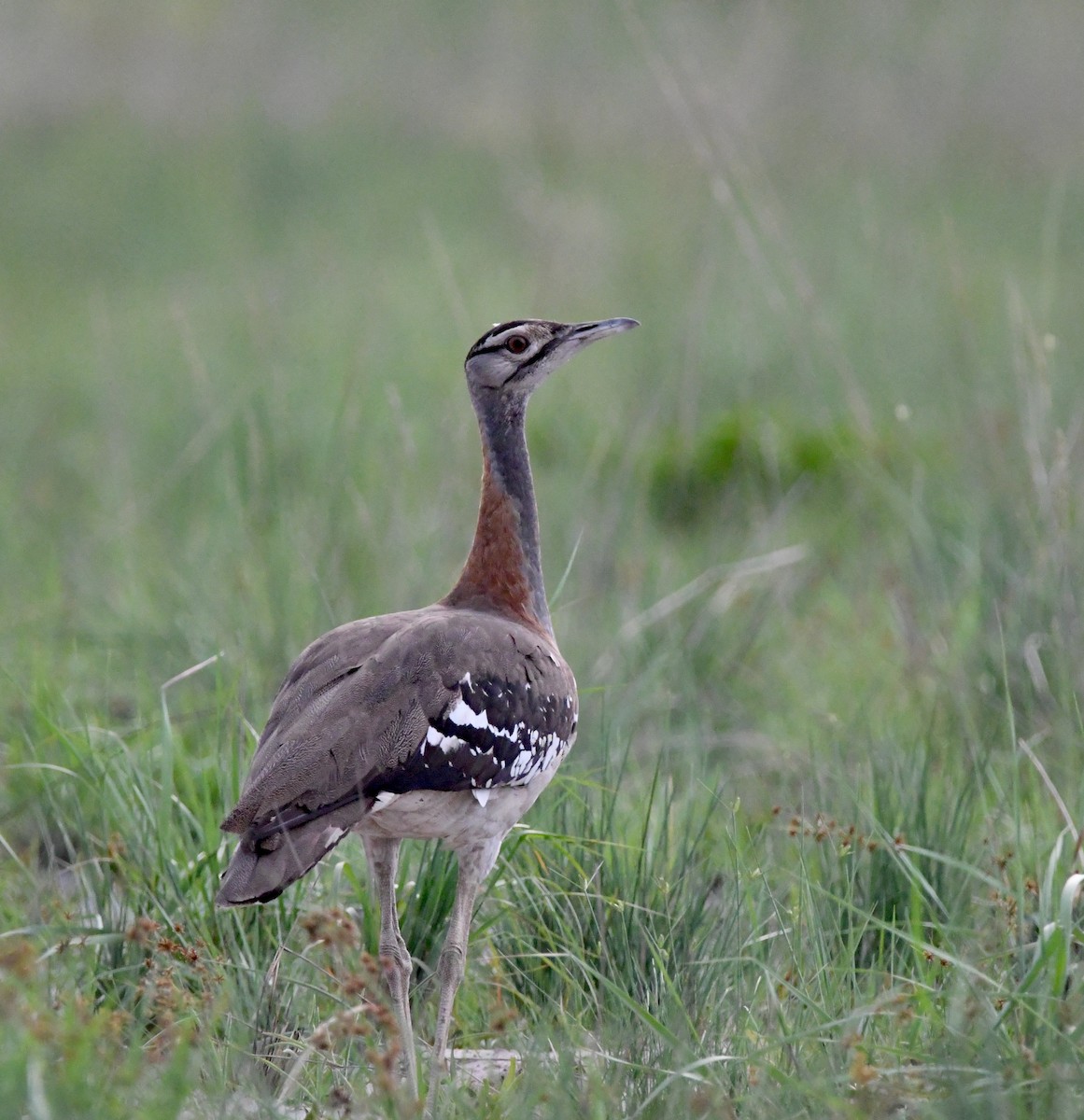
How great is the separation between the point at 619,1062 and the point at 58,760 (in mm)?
1627

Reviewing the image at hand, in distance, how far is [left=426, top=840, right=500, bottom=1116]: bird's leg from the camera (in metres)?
2.86

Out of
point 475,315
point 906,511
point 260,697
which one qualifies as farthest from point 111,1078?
point 475,315

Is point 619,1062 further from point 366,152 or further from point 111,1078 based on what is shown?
point 366,152

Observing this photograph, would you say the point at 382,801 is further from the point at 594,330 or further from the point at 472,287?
the point at 472,287

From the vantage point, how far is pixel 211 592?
14.8ft

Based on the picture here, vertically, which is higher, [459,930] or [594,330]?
[594,330]

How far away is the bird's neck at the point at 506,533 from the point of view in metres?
3.37

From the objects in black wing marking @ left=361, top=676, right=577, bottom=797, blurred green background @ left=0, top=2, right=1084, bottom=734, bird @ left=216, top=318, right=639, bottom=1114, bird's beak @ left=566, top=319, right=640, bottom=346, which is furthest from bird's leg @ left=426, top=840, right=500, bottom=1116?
bird's beak @ left=566, top=319, right=640, bottom=346

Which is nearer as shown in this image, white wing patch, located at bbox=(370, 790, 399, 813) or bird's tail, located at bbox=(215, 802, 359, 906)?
bird's tail, located at bbox=(215, 802, 359, 906)

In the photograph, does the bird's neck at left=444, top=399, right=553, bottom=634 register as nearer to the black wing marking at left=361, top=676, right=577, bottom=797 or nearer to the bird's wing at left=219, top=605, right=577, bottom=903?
the bird's wing at left=219, top=605, right=577, bottom=903

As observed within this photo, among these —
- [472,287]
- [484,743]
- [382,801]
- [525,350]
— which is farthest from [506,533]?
[472,287]

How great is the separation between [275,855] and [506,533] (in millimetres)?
1013

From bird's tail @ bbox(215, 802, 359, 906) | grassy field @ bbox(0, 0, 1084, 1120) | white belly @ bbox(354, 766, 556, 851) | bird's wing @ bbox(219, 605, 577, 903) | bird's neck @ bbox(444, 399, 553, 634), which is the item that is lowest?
grassy field @ bbox(0, 0, 1084, 1120)

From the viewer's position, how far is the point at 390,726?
2.82 meters
